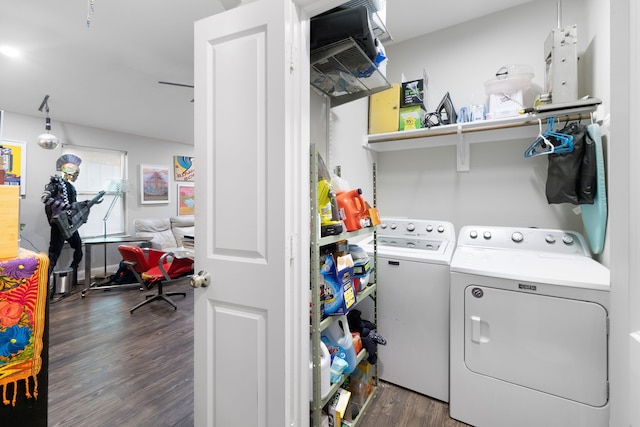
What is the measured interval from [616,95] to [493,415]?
5.16 ft

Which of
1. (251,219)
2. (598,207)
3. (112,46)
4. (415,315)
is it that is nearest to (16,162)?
(112,46)

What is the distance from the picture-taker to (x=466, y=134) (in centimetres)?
216

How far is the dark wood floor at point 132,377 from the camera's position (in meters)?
1.69

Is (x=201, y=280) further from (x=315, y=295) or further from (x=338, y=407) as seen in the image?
(x=338, y=407)

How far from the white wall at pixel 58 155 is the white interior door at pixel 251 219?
4.67 m

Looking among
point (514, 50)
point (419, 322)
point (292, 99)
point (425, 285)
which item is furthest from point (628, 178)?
point (514, 50)

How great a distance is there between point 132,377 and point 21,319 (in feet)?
5.26

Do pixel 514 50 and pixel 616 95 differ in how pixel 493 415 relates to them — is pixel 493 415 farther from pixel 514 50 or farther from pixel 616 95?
pixel 514 50

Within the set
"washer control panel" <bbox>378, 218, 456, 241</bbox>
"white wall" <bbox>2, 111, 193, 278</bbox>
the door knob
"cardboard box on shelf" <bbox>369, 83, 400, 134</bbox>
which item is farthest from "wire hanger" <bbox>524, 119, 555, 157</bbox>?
"white wall" <bbox>2, 111, 193, 278</bbox>

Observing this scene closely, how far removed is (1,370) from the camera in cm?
79

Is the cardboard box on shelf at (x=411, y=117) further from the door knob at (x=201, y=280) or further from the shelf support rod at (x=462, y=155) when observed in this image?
the door knob at (x=201, y=280)

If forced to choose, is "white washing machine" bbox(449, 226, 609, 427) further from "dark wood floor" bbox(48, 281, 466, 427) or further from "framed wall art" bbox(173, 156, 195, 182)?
"framed wall art" bbox(173, 156, 195, 182)

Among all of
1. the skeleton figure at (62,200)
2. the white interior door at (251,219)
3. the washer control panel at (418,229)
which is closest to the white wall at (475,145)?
the washer control panel at (418,229)

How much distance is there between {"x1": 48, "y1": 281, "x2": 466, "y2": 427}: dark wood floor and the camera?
1694mm
